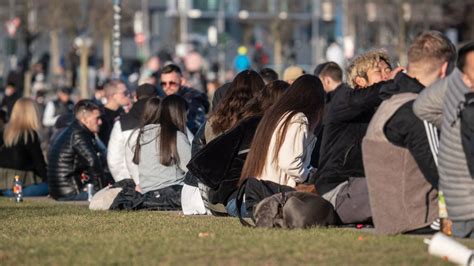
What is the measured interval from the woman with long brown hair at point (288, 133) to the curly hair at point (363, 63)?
46 centimetres

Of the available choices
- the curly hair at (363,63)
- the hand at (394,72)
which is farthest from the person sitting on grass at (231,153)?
the hand at (394,72)

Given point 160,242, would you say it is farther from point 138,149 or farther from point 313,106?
point 138,149

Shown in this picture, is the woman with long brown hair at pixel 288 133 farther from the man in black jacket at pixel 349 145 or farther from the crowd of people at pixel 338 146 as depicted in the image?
the man in black jacket at pixel 349 145

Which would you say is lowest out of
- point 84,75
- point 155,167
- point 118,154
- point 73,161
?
point 84,75

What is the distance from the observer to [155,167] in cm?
1658

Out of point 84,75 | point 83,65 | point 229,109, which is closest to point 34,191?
point 229,109

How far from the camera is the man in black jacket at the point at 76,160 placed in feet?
64.5

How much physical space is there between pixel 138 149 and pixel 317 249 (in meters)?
6.81

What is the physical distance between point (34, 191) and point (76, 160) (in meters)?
1.95

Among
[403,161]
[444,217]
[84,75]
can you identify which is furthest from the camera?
[84,75]

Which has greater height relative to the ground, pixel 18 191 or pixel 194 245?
pixel 194 245

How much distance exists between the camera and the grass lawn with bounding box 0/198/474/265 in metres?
9.73

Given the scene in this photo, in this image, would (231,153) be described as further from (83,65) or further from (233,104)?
(83,65)

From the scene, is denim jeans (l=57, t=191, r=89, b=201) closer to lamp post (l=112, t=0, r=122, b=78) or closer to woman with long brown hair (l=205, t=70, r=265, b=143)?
woman with long brown hair (l=205, t=70, r=265, b=143)
